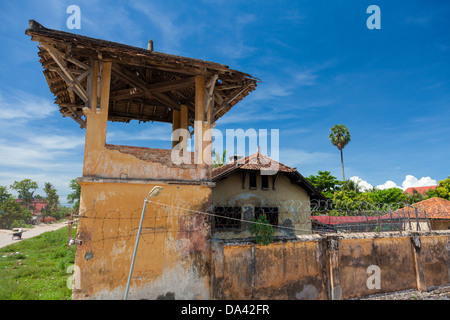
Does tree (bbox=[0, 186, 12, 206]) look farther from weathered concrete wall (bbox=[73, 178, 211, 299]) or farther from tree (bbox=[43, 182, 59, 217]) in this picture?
weathered concrete wall (bbox=[73, 178, 211, 299])

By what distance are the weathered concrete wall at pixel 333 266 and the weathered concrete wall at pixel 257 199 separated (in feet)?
19.6

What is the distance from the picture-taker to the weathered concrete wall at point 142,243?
20.8 feet

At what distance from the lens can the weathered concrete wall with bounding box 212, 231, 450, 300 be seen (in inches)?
299

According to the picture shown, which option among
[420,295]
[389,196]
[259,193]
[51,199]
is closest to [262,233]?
[420,295]

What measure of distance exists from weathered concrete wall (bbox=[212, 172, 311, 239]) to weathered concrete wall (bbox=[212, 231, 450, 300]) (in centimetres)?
598

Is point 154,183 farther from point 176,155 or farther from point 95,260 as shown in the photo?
point 95,260

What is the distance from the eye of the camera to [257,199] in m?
16.8

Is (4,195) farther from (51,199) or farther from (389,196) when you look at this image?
(389,196)

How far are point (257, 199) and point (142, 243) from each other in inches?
429

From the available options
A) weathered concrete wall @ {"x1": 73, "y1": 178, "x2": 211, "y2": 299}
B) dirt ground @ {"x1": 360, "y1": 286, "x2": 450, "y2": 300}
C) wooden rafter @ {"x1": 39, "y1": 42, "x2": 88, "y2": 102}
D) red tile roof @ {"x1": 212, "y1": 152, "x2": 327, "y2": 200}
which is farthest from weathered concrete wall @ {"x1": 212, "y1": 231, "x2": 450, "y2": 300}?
red tile roof @ {"x1": 212, "y1": 152, "x2": 327, "y2": 200}

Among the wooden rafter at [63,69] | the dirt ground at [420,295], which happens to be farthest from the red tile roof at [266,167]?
the wooden rafter at [63,69]

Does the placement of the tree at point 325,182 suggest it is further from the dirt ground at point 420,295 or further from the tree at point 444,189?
the dirt ground at point 420,295
